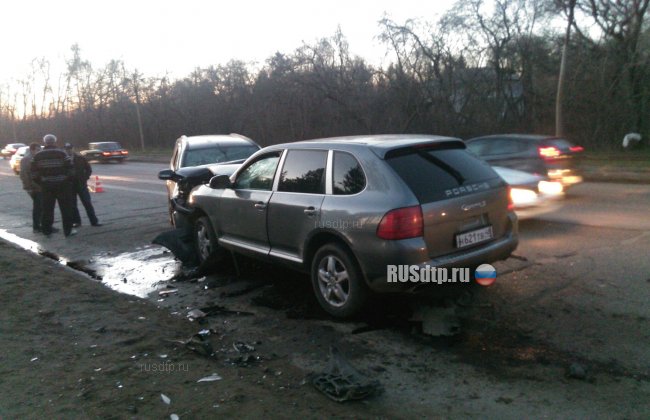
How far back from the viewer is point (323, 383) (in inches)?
155

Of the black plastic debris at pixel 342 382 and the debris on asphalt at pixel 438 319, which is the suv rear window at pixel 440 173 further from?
the black plastic debris at pixel 342 382

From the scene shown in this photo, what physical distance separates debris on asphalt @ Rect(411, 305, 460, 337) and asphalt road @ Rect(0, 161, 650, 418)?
0.16 metres

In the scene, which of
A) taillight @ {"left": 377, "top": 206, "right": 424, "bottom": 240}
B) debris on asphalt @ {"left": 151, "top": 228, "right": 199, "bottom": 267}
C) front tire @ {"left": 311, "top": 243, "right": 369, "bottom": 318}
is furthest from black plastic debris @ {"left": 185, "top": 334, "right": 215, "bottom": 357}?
debris on asphalt @ {"left": 151, "top": 228, "right": 199, "bottom": 267}

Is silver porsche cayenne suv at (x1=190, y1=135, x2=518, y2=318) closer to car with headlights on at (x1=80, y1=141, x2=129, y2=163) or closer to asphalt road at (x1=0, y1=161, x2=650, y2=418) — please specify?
asphalt road at (x1=0, y1=161, x2=650, y2=418)

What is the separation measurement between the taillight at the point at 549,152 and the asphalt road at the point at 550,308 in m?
1.52

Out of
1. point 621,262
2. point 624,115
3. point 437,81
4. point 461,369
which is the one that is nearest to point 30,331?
point 461,369

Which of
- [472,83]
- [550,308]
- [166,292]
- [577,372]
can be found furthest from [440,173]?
[472,83]

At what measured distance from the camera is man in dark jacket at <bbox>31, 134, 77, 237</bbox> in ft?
33.8

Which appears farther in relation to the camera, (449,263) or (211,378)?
(449,263)

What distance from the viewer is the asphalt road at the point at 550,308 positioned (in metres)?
3.84

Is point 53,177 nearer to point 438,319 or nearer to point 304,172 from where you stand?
point 304,172

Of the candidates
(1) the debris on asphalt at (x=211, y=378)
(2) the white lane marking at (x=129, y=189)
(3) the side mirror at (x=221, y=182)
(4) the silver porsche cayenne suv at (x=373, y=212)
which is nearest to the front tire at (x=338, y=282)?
(4) the silver porsche cayenne suv at (x=373, y=212)

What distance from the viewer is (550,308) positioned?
530cm

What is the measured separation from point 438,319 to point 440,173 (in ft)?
4.25
